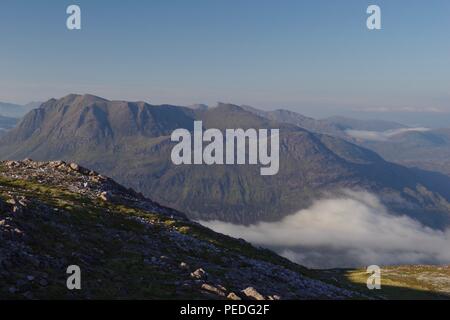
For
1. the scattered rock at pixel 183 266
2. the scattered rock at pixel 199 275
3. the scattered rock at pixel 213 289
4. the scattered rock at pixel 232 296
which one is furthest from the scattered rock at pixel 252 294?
the scattered rock at pixel 183 266

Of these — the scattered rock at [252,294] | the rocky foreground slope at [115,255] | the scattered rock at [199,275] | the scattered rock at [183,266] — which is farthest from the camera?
the scattered rock at [183,266]

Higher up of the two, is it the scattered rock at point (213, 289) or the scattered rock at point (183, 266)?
the scattered rock at point (183, 266)

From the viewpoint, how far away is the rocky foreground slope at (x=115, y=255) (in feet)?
104

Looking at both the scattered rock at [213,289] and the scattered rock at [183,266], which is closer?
the scattered rock at [213,289]

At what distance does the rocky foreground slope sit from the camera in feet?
104

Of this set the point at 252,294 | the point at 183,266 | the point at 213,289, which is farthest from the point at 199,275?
the point at 252,294

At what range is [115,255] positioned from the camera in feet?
132

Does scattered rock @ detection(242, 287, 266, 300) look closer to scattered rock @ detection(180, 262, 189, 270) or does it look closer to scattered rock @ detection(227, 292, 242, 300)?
scattered rock @ detection(227, 292, 242, 300)

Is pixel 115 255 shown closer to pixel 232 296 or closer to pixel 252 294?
pixel 232 296

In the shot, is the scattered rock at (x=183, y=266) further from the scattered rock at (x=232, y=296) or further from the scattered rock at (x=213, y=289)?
the scattered rock at (x=232, y=296)

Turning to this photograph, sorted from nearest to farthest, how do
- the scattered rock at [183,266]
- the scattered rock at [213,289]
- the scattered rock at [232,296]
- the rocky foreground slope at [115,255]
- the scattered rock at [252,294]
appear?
the rocky foreground slope at [115,255] < the scattered rock at [232,296] < the scattered rock at [213,289] < the scattered rock at [252,294] < the scattered rock at [183,266]

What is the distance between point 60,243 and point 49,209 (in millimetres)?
9480

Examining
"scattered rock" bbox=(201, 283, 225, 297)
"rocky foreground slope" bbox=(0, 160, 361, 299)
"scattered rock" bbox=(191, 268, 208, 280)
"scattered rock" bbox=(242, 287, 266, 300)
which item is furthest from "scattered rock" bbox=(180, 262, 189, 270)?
"scattered rock" bbox=(242, 287, 266, 300)
